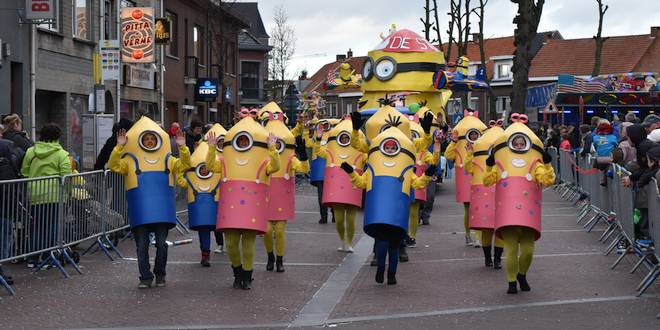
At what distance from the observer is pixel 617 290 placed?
10742mm

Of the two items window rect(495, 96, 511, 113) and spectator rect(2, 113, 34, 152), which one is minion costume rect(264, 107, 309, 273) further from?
window rect(495, 96, 511, 113)

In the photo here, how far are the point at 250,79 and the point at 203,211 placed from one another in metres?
62.6

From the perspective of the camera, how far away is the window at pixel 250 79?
244 ft

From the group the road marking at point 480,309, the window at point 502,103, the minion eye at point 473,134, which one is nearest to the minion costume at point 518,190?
the road marking at point 480,309

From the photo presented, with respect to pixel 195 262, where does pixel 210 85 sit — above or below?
above

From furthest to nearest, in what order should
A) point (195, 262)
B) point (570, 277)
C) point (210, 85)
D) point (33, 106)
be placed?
point (210, 85) → point (33, 106) → point (195, 262) → point (570, 277)

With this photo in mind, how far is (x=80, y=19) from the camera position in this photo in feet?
85.8

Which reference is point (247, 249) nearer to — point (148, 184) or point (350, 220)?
point (148, 184)

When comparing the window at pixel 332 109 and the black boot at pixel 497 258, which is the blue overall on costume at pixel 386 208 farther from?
the window at pixel 332 109

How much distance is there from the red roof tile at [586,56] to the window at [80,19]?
46.3 m

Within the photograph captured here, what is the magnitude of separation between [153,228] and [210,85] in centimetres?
2818

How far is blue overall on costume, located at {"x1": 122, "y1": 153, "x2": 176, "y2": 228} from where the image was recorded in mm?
10969

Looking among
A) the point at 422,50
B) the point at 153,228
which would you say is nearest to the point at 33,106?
the point at 422,50

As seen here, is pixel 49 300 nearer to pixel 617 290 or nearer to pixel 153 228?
pixel 153 228
